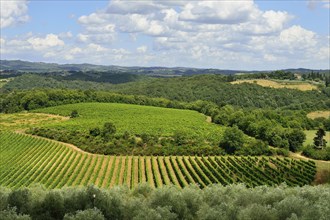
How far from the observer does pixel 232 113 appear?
4867 inches

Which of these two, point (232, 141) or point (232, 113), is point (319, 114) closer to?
point (232, 113)

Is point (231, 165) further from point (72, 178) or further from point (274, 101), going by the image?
point (274, 101)

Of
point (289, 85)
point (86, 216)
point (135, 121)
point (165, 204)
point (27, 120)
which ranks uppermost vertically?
point (289, 85)

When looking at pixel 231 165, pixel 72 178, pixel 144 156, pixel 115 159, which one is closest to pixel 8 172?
pixel 72 178

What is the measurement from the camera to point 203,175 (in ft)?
205

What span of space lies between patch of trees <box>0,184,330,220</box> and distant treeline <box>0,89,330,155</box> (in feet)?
202

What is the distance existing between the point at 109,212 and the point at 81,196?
2770mm

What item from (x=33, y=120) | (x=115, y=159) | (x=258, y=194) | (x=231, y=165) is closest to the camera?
(x=258, y=194)

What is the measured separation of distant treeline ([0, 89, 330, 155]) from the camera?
303 feet

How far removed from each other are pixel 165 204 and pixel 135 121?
8132cm

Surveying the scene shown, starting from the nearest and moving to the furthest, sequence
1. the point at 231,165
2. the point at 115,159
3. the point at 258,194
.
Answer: the point at 258,194
the point at 231,165
the point at 115,159

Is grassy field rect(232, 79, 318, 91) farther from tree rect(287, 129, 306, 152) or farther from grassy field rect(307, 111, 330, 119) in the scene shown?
tree rect(287, 129, 306, 152)

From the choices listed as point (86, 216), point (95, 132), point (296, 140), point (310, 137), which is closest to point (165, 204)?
point (86, 216)

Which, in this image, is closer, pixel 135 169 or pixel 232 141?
pixel 135 169
